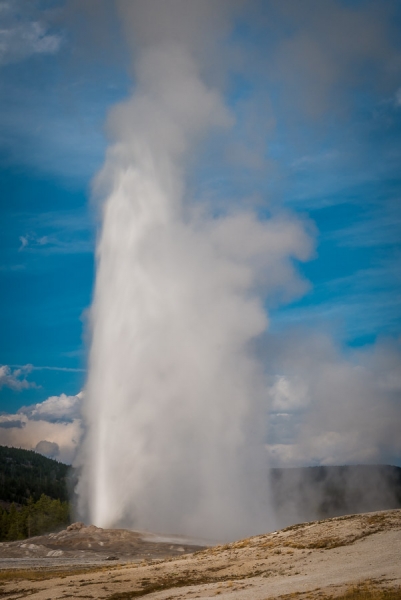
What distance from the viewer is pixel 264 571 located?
Result: 28.6 metres

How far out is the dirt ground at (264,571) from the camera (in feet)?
78.8

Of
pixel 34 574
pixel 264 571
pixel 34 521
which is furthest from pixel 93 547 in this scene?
pixel 34 521

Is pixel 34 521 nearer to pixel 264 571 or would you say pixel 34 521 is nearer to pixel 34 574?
pixel 34 574

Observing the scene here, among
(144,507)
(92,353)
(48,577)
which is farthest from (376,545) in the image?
(92,353)

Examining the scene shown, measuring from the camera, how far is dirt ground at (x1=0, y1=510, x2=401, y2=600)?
946 inches

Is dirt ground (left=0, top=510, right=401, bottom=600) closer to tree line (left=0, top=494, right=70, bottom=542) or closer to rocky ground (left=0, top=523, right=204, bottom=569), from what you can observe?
rocky ground (left=0, top=523, right=204, bottom=569)

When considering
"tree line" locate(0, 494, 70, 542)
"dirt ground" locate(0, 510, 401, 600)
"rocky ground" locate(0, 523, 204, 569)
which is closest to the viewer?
"dirt ground" locate(0, 510, 401, 600)

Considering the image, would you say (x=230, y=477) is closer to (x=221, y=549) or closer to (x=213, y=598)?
(x=221, y=549)

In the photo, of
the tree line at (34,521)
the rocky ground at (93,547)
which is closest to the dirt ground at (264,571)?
the rocky ground at (93,547)

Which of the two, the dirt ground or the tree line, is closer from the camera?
the dirt ground

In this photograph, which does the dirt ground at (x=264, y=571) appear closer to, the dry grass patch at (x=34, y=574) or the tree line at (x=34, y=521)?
the dry grass patch at (x=34, y=574)

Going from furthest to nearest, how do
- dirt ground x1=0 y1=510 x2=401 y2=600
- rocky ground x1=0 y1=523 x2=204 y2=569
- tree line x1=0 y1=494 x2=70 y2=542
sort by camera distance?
1. tree line x1=0 y1=494 x2=70 y2=542
2. rocky ground x1=0 y1=523 x2=204 y2=569
3. dirt ground x1=0 y1=510 x2=401 y2=600

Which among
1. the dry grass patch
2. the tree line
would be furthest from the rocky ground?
the tree line

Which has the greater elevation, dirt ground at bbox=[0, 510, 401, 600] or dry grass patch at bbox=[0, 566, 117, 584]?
dirt ground at bbox=[0, 510, 401, 600]
